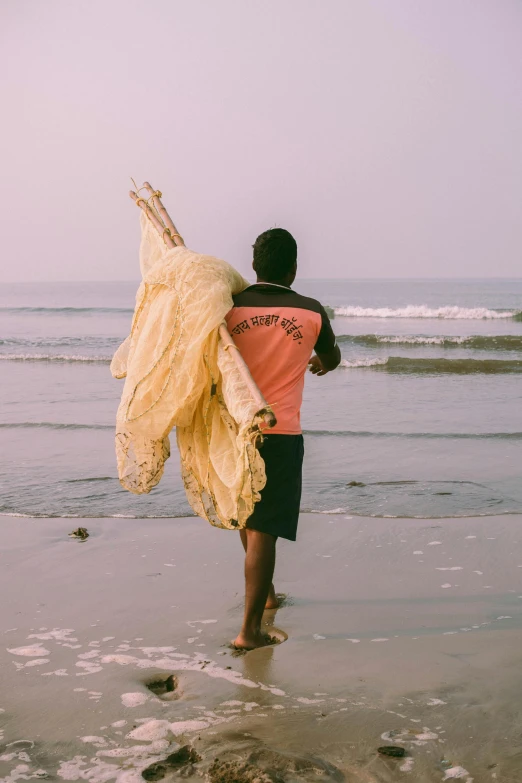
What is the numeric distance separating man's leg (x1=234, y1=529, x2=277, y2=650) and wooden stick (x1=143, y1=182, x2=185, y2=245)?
134cm

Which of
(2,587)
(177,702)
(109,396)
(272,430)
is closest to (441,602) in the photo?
(272,430)

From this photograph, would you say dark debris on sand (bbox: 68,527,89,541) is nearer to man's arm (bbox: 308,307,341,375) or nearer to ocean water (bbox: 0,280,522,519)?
ocean water (bbox: 0,280,522,519)

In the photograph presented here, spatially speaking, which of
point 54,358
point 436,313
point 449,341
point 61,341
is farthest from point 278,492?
point 436,313

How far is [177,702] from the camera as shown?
2.82m

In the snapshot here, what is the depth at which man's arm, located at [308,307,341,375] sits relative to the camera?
337cm

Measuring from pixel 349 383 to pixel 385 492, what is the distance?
6.63m

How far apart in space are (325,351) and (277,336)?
283 millimetres

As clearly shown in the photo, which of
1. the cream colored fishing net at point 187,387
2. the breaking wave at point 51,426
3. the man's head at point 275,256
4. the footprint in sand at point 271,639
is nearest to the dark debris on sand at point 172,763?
the footprint in sand at point 271,639

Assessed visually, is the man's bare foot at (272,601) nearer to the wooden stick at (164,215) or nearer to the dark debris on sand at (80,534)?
the dark debris on sand at (80,534)

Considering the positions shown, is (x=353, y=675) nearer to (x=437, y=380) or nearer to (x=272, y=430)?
(x=272, y=430)

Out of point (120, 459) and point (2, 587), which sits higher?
point (120, 459)

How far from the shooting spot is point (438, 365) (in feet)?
50.3

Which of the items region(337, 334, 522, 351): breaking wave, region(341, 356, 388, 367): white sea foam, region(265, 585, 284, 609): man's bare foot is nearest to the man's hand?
region(265, 585, 284, 609): man's bare foot

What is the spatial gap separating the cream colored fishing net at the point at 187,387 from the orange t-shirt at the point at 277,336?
0.11 m
